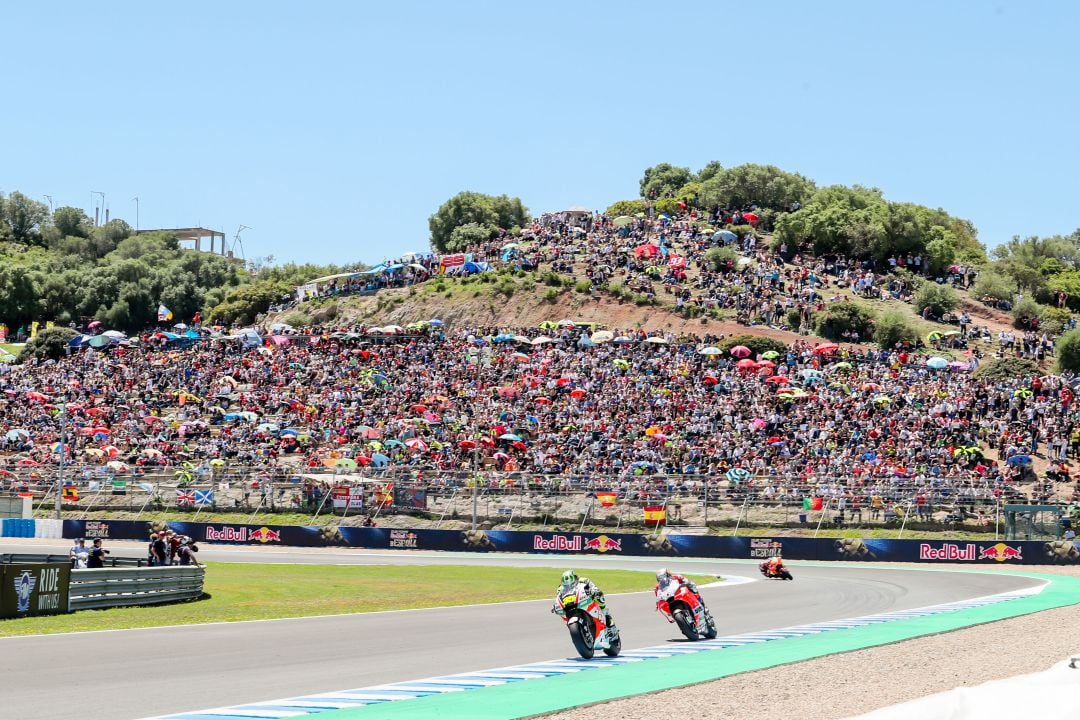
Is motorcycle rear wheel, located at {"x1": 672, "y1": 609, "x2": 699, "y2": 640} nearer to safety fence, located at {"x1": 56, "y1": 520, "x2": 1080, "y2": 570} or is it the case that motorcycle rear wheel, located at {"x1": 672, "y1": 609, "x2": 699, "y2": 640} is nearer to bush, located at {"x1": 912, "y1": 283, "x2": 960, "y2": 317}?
safety fence, located at {"x1": 56, "y1": 520, "x2": 1080, "y2": 570}

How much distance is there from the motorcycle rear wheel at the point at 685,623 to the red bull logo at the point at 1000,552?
86.0 ft

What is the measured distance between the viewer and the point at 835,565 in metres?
44.4

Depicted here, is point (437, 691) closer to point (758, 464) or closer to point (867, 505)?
point (867, 505)

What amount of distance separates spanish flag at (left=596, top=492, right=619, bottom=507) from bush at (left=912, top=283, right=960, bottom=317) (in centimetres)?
4439

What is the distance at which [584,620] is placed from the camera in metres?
17.5

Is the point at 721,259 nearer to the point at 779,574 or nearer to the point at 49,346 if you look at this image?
the point at 49,346

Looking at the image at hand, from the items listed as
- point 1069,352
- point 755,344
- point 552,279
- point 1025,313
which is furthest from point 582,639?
point 1025,313

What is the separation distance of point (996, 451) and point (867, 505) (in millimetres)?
8546

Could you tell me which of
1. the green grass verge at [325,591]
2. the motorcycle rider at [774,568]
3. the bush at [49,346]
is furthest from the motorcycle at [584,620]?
the bush at [49,346]

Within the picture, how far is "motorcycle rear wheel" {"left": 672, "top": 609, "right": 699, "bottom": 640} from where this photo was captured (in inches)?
790

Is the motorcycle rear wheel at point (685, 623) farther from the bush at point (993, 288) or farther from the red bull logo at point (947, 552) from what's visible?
the bush at point (993, 288)

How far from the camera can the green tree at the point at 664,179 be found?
163 metres

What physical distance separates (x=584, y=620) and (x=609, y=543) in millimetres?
32766

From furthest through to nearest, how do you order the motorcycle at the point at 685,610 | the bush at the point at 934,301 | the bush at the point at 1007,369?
the bush at the point at 934,301, the bush at the point at 1007,369, the motorcycle at the point at 685,610
